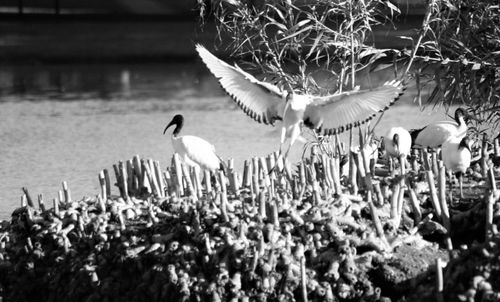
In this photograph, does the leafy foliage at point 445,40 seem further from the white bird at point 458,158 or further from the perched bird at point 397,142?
the white bird at point 458,158

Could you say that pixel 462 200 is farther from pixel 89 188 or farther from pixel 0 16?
pixel 0 16

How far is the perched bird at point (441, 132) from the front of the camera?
886 cm

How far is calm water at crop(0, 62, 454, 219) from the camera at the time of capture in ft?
37.1

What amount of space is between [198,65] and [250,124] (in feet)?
26.9

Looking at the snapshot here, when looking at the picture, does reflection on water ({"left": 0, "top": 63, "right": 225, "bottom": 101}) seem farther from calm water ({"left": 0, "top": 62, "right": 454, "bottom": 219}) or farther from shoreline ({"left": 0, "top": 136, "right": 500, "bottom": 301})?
shoreline ({"left": 0, "top": 136, "right": 500, "bottom": 301})

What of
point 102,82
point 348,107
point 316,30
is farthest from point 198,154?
point 102,82

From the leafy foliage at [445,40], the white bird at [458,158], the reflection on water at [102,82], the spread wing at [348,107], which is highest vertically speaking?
the leafy foliage at [445,40]

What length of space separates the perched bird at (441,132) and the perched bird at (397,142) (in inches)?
23.2

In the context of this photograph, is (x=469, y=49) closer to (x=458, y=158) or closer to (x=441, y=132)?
(x=441, y=132)

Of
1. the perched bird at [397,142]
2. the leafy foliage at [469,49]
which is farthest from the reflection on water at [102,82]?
the perched bird at [397,142]

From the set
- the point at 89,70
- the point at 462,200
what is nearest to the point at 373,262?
the point at 462,200

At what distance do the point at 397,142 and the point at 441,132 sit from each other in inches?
38.2

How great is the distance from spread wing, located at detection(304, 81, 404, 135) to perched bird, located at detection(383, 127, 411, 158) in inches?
13.7

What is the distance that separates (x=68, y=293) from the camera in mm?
6035
